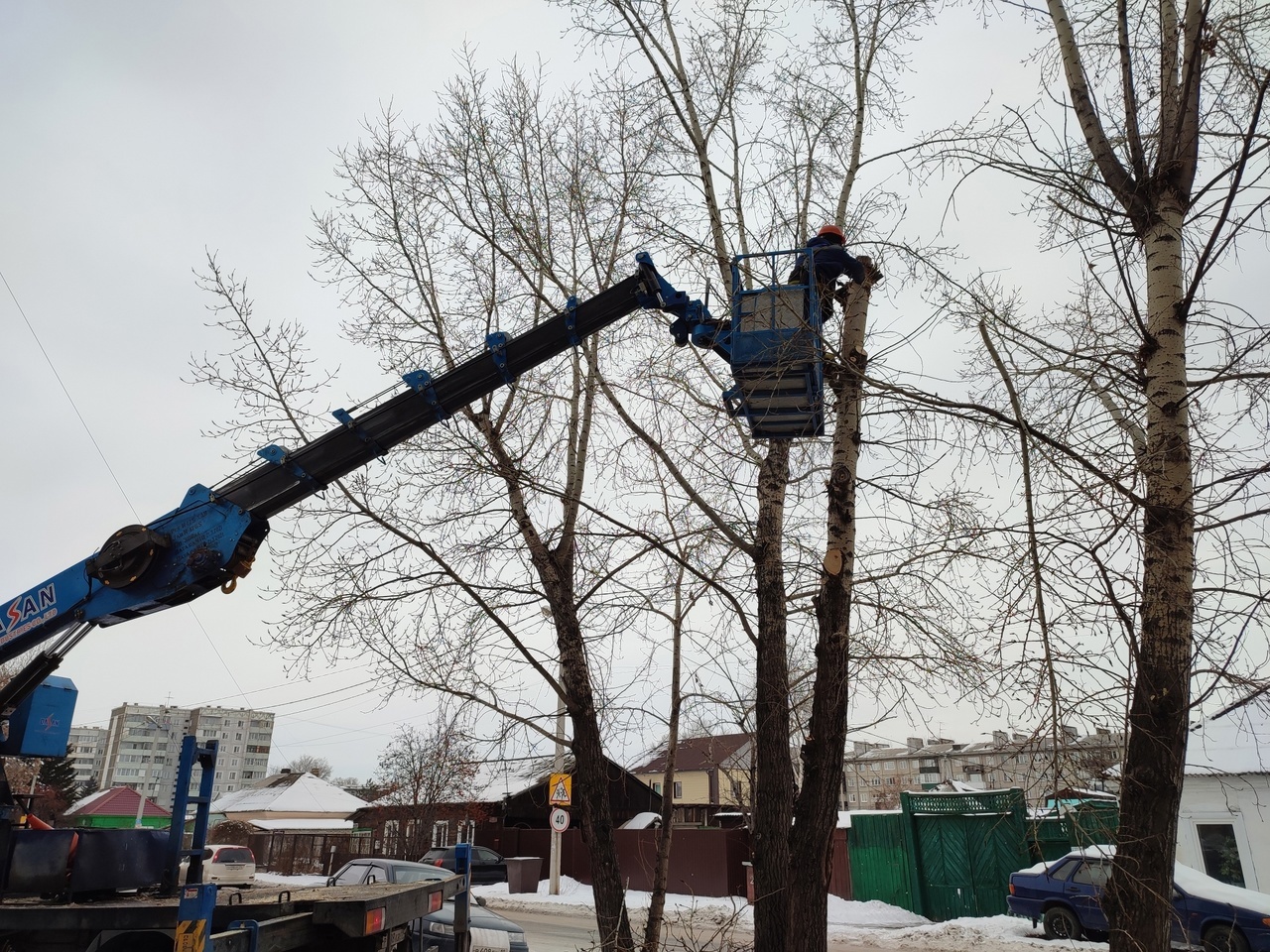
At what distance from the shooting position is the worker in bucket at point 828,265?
5719 mm

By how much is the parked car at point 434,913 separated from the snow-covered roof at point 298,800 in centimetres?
3426

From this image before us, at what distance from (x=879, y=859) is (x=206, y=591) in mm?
16714

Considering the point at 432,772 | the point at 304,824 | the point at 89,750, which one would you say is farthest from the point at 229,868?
the point at 89,750

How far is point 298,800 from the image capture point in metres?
43.5

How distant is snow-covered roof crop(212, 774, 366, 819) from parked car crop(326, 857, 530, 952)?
34261 millimetres

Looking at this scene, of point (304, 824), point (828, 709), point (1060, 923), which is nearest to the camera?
point (828, 709)

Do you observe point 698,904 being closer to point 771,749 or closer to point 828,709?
point 771,749

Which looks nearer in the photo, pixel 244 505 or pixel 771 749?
pixel 771 749

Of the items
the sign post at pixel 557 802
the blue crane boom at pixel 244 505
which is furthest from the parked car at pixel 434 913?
the blue crane boom at pixel 244 505

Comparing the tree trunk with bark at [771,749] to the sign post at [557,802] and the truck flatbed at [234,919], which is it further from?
the sign post at [557,802]

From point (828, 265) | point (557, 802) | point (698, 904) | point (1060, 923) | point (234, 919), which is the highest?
point (828, 265)

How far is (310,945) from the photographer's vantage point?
19.7 ft

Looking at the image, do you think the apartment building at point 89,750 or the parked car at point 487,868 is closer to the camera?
the parked car at point 487,868

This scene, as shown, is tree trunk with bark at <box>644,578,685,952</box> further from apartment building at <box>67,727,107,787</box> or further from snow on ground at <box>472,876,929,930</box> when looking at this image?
apartment building at <box>67,727,107,787</box>
